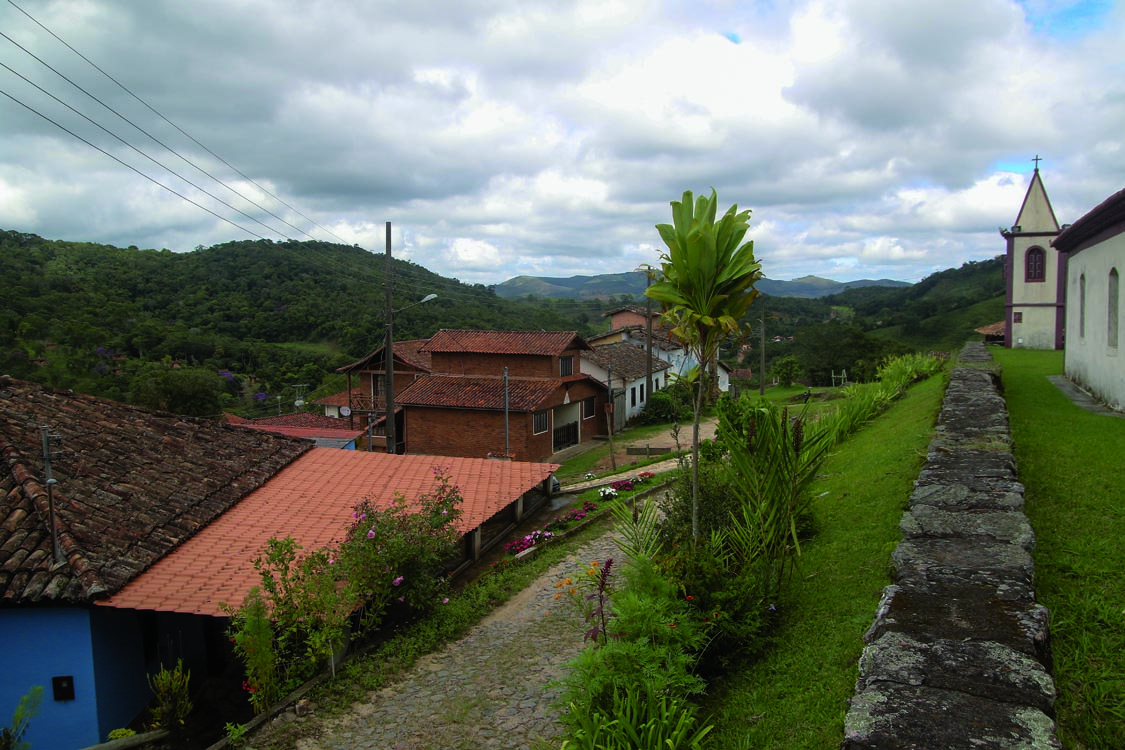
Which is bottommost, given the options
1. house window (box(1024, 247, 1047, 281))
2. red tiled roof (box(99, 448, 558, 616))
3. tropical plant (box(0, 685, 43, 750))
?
tropical plant (box(0, 685, 43, 750))

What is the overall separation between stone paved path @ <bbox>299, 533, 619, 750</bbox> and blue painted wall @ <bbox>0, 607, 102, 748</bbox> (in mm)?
3164

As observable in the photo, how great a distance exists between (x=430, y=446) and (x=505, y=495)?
18.8 metres

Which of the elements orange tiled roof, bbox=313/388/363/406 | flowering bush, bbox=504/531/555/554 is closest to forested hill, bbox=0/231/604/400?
orange tiled roof, bbox=313/388/363/406

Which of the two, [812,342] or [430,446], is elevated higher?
[812,342]

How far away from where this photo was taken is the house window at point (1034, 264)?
27.5m

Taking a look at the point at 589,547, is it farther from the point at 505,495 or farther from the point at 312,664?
the point at 312,664

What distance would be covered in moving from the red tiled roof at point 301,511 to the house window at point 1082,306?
35.3 ft

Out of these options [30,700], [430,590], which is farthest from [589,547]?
[30,700]

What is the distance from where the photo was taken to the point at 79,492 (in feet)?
27.0

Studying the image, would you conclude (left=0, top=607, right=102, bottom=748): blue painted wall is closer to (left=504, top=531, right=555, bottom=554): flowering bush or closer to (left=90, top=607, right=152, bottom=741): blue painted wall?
(left=90, top=607, right=152, bottom=741): blue painted wall

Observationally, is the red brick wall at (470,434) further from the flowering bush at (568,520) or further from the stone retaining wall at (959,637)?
the stone retaining wall at (959,637)

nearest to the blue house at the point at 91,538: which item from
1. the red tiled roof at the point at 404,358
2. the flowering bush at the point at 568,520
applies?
the flowering bush at the point at 568,520

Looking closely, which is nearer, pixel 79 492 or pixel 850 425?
pixel 79 492

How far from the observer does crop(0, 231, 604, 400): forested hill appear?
93.6ft
